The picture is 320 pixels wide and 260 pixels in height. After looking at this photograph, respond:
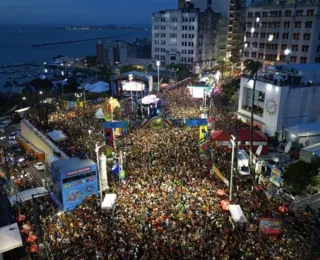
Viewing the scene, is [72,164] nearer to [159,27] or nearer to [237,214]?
[237,214]

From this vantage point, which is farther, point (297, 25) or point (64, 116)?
point (297, 25)

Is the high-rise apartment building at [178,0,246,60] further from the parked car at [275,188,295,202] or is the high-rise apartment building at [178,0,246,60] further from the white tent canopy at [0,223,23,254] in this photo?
the white tent canopy at [0,223,23,254]

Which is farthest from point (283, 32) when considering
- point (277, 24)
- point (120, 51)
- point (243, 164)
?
point (120, 51)

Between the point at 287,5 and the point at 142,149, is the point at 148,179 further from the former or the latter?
the point at 287,5

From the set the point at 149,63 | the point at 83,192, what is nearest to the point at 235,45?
the point at 149,63

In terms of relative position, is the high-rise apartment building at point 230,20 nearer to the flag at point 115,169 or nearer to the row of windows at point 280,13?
the row of windows at point 280,13

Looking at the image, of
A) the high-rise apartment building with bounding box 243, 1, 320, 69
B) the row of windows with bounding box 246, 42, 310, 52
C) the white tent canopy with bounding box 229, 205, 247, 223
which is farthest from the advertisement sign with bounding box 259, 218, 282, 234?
the row of windows with bounding box 246, 42, 310, 52
